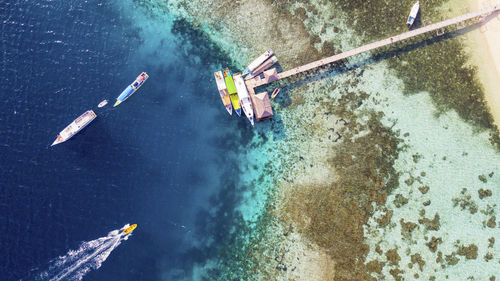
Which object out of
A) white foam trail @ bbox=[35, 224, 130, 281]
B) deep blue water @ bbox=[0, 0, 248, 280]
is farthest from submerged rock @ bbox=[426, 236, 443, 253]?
white foam trail @ bbox=[35, 224, 130, 281]

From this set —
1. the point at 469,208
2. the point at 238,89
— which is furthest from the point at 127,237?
the point at 469,208

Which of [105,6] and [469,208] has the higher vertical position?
[105,6]

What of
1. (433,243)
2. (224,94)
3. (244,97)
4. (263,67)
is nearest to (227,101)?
(224,94)

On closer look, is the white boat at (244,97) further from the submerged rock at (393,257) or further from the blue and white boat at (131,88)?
the submerged rock at (393,257)

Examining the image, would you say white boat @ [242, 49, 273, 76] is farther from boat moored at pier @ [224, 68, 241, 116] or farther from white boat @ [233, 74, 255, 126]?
boat moored at pier @ [224, 68, 241, 116]

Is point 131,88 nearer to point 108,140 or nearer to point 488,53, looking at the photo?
point 108,140

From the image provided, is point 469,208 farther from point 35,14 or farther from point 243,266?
point 35,14
